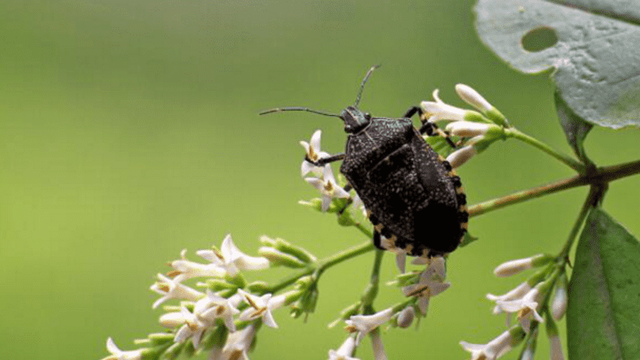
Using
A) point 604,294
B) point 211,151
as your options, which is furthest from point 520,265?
point 211,151

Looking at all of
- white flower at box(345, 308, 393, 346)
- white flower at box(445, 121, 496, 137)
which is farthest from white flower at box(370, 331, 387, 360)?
white flower at box(445, 121, 496, 137)

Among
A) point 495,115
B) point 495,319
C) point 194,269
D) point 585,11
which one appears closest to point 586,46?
point 585,11

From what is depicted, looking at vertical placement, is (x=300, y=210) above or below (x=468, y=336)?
above

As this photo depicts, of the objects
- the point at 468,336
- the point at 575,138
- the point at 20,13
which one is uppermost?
the point at 20,13

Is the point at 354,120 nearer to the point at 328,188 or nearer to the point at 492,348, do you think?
the point at 328,188

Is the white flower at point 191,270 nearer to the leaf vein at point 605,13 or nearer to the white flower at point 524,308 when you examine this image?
the white flower at point 524,308

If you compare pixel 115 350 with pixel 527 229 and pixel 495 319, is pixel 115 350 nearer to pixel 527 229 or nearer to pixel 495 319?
pixel 495 319

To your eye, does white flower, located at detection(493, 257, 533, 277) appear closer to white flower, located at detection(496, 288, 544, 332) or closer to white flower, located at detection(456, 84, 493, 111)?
white flower, located at detection(496, 288, 544, 332)
